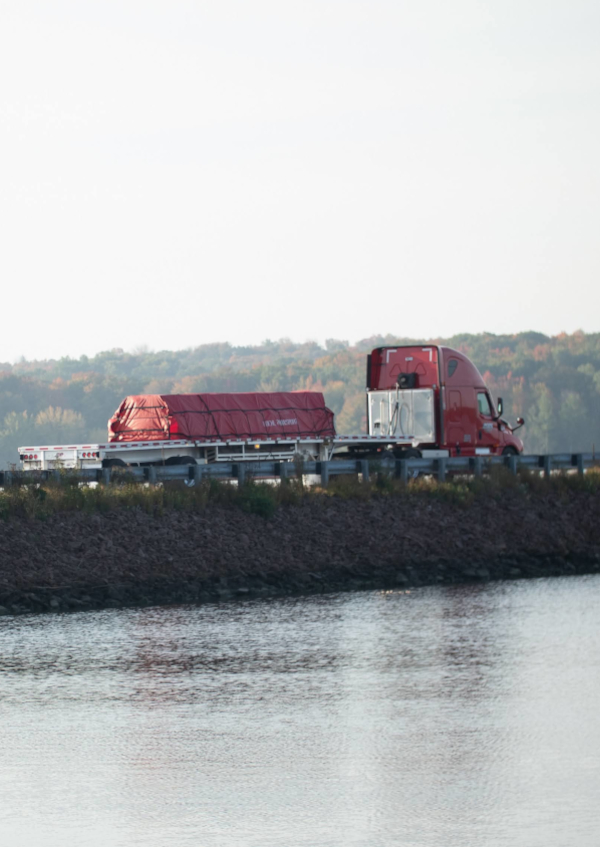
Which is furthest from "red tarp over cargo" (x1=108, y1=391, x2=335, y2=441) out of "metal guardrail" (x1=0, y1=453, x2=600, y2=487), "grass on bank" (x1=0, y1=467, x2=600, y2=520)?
"grass on bank" (x1=0, y1=467, x2=600, y2=520)

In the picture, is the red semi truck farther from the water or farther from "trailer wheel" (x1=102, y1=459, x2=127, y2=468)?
the water

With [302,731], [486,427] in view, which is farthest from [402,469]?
[302,731]

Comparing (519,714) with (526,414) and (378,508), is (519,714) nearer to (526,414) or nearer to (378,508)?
(378,508)

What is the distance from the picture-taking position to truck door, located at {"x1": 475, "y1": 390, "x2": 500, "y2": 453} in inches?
1388

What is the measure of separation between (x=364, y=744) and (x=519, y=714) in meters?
1.94

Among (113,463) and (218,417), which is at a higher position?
(218,417)

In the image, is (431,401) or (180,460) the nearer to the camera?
(180,460)

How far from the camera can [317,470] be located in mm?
29562

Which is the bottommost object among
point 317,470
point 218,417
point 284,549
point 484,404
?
point 284,549

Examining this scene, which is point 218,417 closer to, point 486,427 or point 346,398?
point 486,427

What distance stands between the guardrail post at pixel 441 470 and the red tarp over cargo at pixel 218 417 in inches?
137

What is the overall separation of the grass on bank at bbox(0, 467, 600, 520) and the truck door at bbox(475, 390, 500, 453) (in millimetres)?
2683

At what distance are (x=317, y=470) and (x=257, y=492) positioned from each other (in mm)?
2791

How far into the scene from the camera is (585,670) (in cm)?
1526
